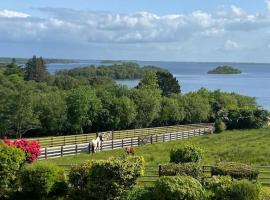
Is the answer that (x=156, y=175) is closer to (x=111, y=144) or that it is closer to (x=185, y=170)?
(x=185, y=170)

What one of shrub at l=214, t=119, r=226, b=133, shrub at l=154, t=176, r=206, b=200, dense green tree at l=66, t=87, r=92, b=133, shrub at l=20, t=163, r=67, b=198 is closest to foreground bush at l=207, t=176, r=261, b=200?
shrub at l=154, t=176, r=206, b=200

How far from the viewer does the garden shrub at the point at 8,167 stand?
68.4 feet

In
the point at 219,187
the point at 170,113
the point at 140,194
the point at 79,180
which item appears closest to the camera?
the point at 219,187

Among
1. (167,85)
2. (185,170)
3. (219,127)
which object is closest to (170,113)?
(219,127)

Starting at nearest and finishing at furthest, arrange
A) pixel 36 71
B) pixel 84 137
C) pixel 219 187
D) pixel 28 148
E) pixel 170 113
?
pixel 219 187
pixel 28 148
pixel 84 137
pixel 170 113
pixel 36 71

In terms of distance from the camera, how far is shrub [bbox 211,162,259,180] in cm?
2028

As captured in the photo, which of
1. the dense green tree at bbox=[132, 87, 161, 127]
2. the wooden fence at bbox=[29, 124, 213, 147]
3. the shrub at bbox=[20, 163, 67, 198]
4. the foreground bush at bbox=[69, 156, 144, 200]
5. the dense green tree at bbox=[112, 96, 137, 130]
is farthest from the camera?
the dense green tree at bbox=[132, 87, 161, 127]

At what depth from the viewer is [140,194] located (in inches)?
752

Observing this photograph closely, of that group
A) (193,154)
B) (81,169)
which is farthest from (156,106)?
(81,169)

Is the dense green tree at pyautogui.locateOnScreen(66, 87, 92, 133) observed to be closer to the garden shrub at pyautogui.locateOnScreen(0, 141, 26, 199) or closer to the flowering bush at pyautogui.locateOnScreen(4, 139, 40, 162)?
the flowering bush at pyautogui.locateOnScreen(4, 139, 40, 162)

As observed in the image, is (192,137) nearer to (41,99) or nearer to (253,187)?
(41,99)

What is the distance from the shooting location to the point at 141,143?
4203cm

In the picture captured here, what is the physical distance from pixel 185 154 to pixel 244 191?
697 cm

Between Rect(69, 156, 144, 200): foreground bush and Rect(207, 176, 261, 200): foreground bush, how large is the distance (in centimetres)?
324
